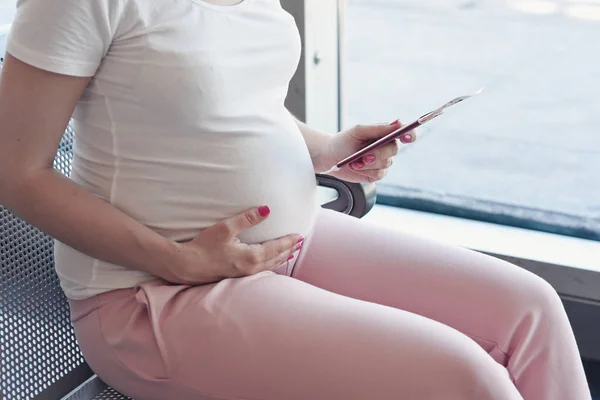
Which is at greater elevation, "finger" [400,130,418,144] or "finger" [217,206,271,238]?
"finger" [400,130,418,144]

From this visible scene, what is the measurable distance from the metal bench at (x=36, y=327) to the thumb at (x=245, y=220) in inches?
11.7

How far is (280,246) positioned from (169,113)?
0.75ft

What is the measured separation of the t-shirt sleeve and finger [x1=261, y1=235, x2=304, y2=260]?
12.6 inches

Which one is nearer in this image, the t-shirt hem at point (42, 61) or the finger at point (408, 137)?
the t-shirt hem at point (42, 61)

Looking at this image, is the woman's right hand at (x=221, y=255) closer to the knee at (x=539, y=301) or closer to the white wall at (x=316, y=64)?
the knee at (x=539, y=301)

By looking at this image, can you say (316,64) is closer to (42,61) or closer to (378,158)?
(378,158)

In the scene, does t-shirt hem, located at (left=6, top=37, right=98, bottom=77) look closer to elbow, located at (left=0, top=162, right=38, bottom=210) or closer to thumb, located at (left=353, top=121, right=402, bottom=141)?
elbow, located at (left=0, top=162, right=38, bottom=210)

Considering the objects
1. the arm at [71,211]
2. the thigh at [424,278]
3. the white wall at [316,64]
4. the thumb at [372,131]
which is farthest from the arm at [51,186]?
the white wall at [316,64]

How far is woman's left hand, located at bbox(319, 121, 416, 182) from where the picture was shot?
117 centimetres

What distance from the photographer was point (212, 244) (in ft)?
3.20

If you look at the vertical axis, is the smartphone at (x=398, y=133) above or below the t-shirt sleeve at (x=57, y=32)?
below

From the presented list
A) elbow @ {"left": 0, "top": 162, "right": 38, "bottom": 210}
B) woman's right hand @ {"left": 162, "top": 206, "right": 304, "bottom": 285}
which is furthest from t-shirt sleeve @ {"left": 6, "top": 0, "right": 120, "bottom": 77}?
woman's right hand @ {"left": 162, "top": 206, "right": 304, "bottom": 285}

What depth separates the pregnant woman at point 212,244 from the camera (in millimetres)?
886

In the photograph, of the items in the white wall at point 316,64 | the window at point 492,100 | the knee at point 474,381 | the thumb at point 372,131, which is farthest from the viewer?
the window at point 492,100
